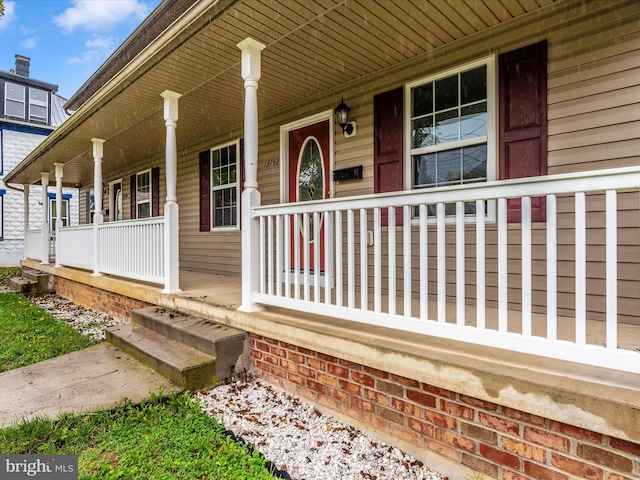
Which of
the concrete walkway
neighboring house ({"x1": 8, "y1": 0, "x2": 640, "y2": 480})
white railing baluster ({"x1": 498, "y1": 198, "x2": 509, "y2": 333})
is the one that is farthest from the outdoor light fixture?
the concrete walkway

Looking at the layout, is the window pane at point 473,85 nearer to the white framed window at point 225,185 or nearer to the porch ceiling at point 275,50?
the porch ceiling at point 275,50

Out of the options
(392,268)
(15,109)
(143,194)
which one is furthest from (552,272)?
(15,109)

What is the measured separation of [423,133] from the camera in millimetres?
3648

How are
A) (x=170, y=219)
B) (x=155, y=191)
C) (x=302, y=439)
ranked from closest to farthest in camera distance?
1. (x=302, y=439)
2. (x=170, y=219)
3. (x=155, y=191)

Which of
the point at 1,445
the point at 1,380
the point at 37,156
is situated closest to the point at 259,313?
the point at 1,445

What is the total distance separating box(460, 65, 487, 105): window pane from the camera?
3.28 metres

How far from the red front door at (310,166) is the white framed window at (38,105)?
15.3m

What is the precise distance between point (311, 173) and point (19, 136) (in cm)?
1488

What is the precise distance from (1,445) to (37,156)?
7054 millimetres

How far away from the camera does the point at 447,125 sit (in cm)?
347

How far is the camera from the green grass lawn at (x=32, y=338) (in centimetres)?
375

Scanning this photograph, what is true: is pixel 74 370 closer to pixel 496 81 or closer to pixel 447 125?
pixel 447 125

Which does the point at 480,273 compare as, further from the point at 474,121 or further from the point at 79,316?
the point at 79,316

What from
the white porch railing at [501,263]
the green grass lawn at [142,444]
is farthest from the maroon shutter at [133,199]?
the green grass lawn at [142,444]
